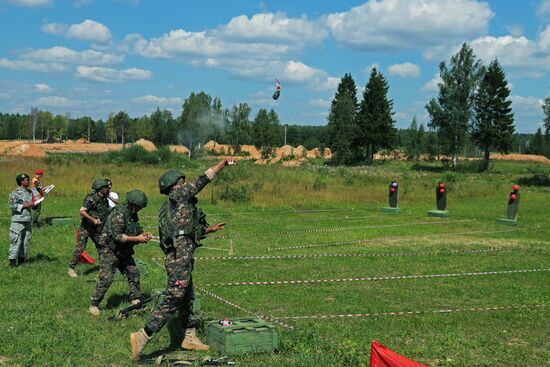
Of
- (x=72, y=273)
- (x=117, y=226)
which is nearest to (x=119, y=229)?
(x=117, y=226)

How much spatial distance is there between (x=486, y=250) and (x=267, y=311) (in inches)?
341

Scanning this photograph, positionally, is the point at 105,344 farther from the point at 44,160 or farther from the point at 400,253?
the point at 44,160

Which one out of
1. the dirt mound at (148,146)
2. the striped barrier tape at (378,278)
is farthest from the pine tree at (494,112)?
the striped barrier tape at (378,278)

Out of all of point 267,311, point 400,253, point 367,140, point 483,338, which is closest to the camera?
point 483,338

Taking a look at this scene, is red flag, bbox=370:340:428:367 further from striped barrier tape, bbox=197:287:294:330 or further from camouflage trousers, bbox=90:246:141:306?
camouflage trousers, bbox=90:246:141:306

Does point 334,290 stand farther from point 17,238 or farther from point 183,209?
point 17,238

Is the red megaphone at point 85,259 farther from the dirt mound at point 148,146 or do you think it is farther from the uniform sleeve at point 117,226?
the dirt mound at point 148,146

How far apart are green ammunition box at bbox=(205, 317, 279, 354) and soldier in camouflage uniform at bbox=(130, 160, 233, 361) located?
0.63 m

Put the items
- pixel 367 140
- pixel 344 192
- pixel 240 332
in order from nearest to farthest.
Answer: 1. pixel 240 332
2. pixel 344 192
3. pixel 367 140

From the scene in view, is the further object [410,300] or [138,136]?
[138,136]

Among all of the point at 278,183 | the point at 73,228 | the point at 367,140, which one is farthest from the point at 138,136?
the point at 73,228

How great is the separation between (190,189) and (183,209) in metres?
0.24

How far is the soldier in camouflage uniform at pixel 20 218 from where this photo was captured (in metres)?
12.1

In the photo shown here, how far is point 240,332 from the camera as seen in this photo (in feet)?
22.8
